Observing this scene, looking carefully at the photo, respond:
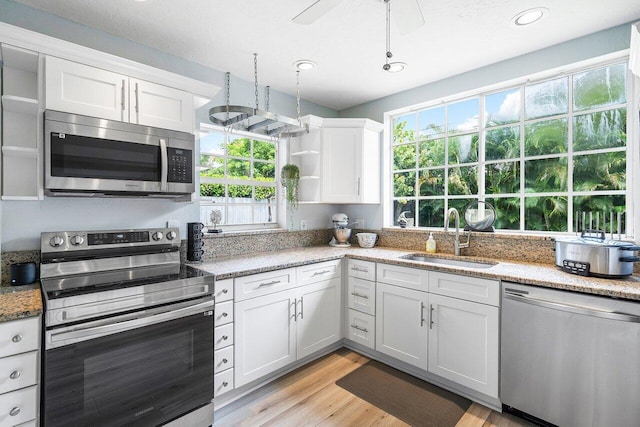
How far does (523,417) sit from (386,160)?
250 centimetres

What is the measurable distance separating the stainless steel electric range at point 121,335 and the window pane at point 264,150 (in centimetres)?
144

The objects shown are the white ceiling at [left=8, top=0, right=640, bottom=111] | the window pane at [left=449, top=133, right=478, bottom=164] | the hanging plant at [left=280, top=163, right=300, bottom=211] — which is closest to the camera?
the white ceiling at [left=8, top=0, right=640, bottom=111]

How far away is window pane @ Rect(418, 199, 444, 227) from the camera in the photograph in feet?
10.6

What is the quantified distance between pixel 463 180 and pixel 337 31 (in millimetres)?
1826

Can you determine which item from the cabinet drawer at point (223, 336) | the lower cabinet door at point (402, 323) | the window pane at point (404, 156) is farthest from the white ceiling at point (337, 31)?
the cabinet drawer at point (223, 336)

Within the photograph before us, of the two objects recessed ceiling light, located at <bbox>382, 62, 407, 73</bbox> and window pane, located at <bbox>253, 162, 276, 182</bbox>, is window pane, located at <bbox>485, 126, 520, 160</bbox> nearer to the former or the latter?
recessed ceiling light, located at <bbox>382, 62, 407, 73</bbox>

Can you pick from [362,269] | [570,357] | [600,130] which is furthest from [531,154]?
[362,269]

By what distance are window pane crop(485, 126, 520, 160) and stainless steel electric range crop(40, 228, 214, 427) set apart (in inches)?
106

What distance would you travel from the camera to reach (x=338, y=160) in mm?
3311

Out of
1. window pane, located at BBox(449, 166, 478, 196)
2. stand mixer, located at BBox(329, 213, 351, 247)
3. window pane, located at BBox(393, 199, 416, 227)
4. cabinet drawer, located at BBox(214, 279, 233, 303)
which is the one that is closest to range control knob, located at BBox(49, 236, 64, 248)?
cabinet drawer, located at BBox(214, 279, 233, 303)

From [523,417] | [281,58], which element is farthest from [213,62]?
[523,417]

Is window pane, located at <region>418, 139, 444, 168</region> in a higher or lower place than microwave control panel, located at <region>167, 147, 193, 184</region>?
higher

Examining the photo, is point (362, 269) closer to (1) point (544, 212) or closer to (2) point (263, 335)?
(2) point (263, 335)

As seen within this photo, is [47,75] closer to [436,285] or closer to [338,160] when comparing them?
[338,160]
